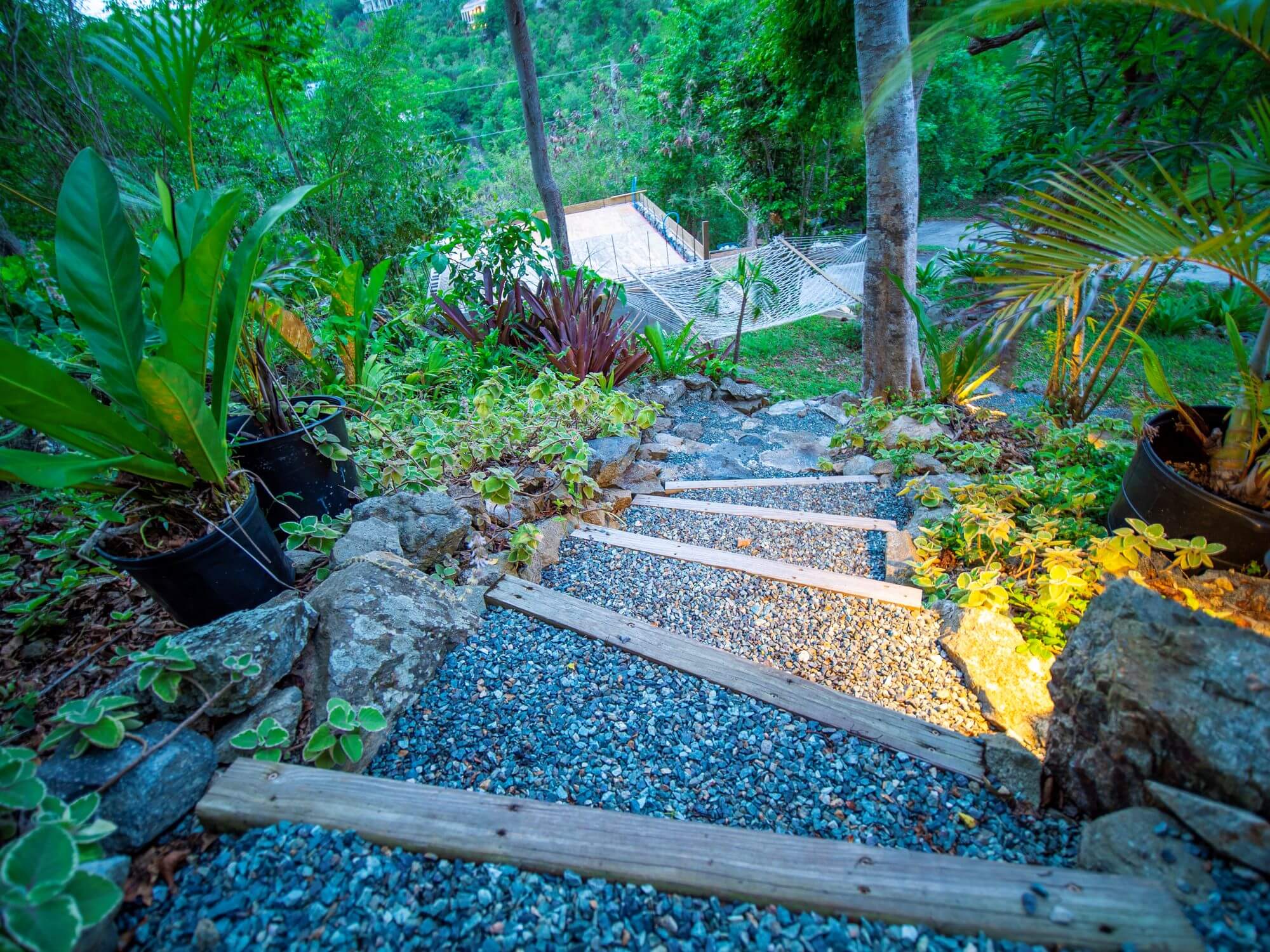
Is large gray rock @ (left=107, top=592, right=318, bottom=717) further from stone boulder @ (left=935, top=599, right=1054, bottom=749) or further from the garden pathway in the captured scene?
stone boulder @ (left=935, top=599, right=1054, bottom=749)

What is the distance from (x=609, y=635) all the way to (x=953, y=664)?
0.76m

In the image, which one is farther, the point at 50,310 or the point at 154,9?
the point at 50,310

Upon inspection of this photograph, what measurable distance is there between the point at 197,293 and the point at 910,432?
253cm

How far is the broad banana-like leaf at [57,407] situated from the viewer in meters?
0.76

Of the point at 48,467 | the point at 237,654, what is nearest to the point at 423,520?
the point at 237,654

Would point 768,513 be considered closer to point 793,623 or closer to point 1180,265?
point 793,623

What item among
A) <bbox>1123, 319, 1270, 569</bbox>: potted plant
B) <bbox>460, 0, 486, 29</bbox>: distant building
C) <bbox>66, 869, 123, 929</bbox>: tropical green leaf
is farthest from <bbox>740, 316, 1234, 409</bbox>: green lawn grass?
<bbox>460, 0, 486, 29</bbox>: distant building

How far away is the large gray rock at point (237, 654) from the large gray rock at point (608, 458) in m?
1.25

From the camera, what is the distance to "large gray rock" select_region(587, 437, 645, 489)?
2162mm

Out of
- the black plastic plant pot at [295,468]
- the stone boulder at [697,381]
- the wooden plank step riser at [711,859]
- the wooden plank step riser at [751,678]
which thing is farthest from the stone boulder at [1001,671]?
the stone boulder at [697,381]

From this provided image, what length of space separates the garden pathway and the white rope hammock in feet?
14.9

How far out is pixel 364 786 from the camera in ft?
2.46

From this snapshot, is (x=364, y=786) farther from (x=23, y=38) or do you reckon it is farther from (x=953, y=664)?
(x=23, y=38)

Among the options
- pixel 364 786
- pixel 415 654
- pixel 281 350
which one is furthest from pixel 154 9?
pixel 364 786
